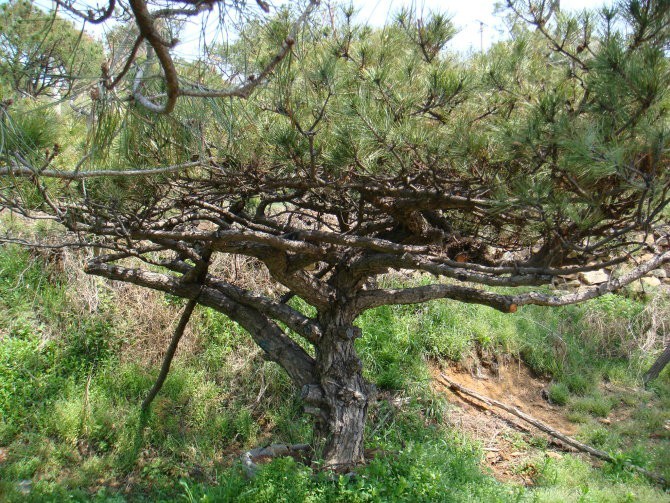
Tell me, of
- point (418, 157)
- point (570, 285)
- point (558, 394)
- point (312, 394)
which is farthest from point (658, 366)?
point (418, 157)

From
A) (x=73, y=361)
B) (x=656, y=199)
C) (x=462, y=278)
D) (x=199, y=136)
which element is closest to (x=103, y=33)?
(x=199, y=136)

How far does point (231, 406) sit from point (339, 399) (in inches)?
73.5

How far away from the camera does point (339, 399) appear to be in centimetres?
321

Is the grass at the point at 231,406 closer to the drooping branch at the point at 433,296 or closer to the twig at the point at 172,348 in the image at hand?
the twig at the point at 172,348

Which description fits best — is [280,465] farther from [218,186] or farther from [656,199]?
[656,199]

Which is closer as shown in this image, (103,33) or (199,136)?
(103,33)

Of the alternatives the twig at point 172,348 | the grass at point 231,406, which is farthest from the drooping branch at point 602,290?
the twig at point 172,348

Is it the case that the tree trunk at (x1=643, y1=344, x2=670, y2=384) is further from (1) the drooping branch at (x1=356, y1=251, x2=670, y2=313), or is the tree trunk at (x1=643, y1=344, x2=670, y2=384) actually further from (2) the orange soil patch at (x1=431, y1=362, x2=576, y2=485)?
(1) the drooping branch at (x1=356, y1=251, x2=670, y2=313)

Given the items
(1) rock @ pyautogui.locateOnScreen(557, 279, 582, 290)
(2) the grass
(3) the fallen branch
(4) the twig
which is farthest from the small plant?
(4) the twig

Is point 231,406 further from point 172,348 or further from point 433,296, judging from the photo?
point 433,296

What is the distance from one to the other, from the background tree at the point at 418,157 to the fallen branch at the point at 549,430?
2089 mm

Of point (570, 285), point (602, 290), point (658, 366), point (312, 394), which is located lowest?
point (312, 394)

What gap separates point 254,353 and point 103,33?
372 centimetres

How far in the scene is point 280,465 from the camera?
10.2ft
